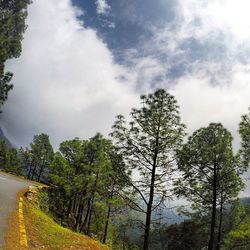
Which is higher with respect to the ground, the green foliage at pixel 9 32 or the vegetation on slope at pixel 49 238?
the green foliage at pixel 9 32

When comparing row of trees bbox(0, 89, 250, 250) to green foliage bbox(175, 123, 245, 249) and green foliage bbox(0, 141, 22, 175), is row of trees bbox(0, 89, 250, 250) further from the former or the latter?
green foliage bbox(0, 141, 22, 175)

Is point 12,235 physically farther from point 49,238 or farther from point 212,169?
point 212,169

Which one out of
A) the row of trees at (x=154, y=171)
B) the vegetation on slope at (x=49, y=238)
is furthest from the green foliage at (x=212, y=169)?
the vegetation on slope at (x=49, y=238)

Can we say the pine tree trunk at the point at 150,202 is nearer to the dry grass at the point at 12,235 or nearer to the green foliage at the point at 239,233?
the green foliage at the point at 239,233

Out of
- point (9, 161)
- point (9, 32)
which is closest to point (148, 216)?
point (9, 32)

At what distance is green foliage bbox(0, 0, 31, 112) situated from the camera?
19.5 meters

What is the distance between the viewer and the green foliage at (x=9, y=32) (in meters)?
19.5

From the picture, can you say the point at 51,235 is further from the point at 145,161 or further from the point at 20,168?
the point at 20,168

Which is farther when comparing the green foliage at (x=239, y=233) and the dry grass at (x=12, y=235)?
the green foliage at (x=239, y=233)

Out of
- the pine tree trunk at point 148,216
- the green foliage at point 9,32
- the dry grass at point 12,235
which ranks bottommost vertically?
the dry grass at point 12,235

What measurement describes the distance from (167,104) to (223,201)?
337 inches

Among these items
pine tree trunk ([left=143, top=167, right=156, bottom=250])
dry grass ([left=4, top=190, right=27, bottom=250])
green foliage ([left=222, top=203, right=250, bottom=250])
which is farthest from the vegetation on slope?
green foliage ([left=222, top=203, right=250, bottom=250])

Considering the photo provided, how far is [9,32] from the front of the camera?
2016cm

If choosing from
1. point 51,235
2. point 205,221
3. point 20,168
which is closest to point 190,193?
point 205,221
